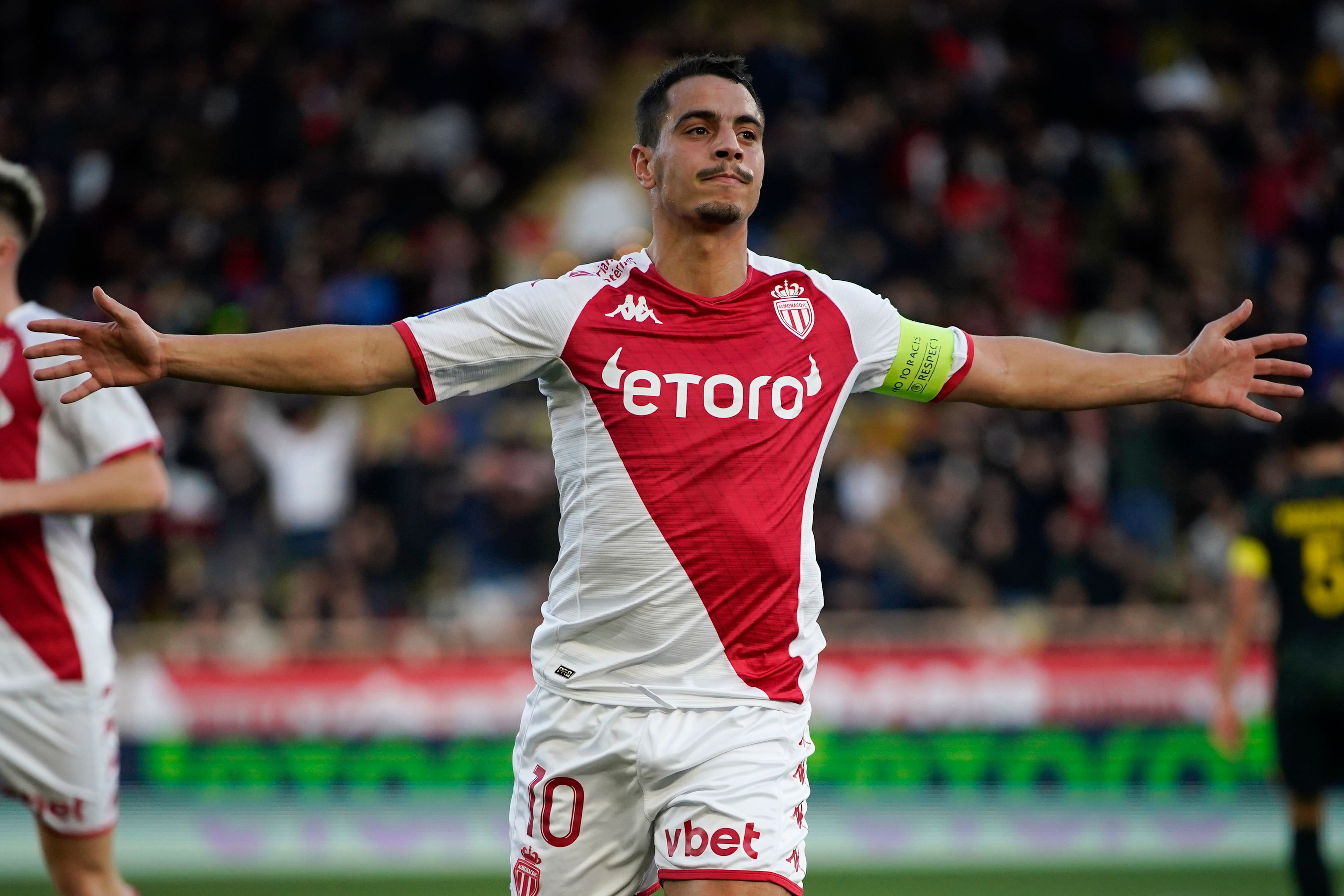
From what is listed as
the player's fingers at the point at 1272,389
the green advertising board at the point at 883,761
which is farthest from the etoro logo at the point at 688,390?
the green advertising board at the point at 883,761

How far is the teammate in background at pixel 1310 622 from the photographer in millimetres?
7543

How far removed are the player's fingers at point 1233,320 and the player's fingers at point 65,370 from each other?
9.64 feet

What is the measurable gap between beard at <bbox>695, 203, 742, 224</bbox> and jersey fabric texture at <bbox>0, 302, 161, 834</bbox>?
2.08 m

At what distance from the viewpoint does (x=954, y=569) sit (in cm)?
1184

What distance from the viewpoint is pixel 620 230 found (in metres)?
14.6

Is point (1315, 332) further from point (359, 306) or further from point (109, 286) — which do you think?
point (109, 286)

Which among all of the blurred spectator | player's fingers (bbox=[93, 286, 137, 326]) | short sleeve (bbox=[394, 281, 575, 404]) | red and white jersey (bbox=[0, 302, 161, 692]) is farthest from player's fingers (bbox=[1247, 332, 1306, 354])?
the blurred spectator

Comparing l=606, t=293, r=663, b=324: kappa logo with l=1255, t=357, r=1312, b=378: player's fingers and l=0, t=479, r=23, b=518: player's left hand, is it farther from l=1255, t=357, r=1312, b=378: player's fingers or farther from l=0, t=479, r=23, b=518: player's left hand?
l=0, t=479, r=23, b=518: player's left hand

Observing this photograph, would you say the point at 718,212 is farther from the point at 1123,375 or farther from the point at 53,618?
the point at 53,618

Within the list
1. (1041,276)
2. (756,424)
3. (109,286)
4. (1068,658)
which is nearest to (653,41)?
(1041,276)

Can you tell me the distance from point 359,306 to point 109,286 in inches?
105

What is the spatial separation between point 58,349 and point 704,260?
1671 mm

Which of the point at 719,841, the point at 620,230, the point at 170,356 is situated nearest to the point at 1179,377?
the point at 719,841

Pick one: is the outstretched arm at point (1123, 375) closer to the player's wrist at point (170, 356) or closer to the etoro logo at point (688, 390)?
the etoro logo at point (688, 390)
